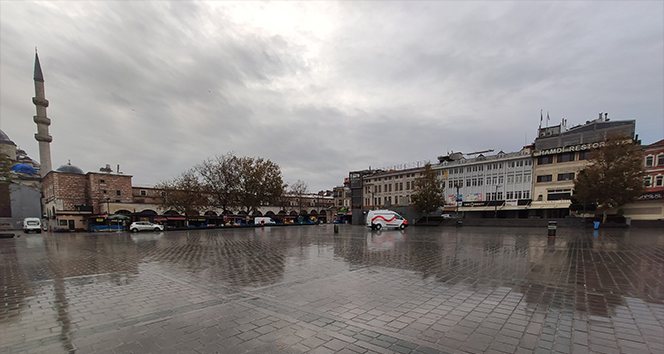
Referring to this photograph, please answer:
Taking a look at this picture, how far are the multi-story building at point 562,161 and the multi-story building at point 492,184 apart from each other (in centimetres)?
150

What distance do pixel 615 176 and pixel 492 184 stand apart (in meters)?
19.6

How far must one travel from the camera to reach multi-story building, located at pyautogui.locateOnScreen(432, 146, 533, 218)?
4266cm

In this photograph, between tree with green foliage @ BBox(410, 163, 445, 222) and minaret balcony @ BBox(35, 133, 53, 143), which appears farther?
minaret balcony @ BBox(35, 133, 53, 143)

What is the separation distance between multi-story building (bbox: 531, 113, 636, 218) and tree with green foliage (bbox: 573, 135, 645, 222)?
33.6 feet

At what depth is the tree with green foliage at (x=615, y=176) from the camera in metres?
26.2

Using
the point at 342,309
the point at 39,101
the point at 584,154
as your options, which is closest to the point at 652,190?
the point at 584,154

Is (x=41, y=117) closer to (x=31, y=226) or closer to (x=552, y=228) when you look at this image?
(x=31, y=226)

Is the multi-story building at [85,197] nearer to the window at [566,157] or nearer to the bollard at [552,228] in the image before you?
the bollard at [552,228]

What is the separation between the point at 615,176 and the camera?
26484 mm

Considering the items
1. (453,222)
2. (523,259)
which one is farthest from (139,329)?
(453,222)

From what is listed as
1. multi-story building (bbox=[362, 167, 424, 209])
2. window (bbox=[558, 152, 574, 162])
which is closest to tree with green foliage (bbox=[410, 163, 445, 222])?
multi-story building (bbox=[362, 167, 424, 209])

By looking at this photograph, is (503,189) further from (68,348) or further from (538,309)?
(68,348)

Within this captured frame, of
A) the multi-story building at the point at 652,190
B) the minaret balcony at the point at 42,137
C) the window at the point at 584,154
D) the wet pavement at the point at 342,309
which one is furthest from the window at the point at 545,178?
the minaret balcony at the point at 42,137

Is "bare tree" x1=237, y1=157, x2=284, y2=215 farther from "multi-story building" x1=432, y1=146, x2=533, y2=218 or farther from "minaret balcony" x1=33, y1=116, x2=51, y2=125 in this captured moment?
"minaret balcony" x1=33, y1=116, x2=51, y2=125
